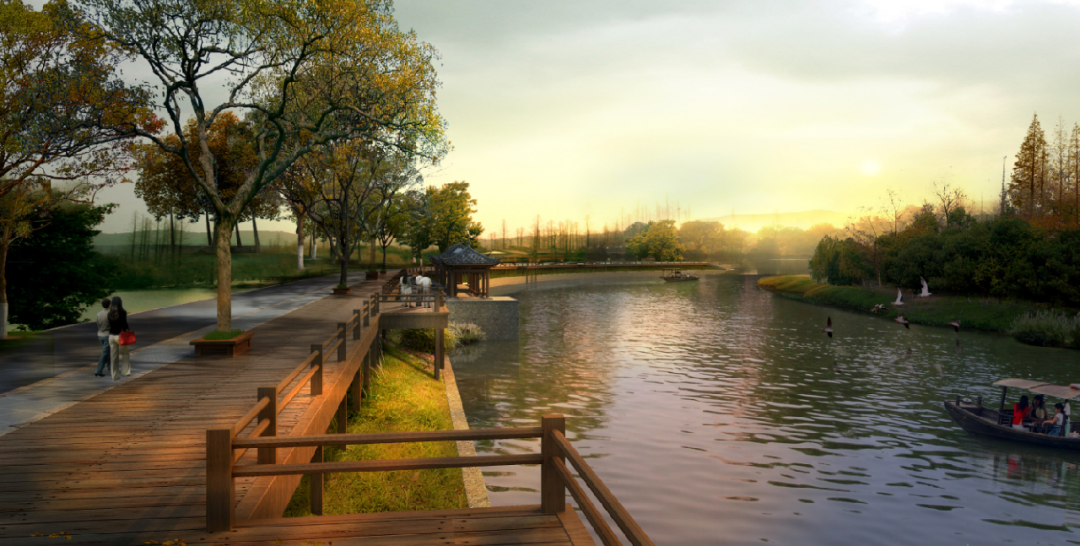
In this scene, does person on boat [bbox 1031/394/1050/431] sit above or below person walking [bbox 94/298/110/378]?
below

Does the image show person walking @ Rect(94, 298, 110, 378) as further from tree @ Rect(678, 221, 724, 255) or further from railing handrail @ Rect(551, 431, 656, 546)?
tree @ Rect(678, 221, 724, 255)

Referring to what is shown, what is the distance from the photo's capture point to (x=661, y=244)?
160 metres

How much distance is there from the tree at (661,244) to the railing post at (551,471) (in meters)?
156

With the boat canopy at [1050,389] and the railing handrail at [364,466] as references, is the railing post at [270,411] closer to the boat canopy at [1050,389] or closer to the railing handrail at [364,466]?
the railing handrail at [364,466]

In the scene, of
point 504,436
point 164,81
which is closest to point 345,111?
point 164,81

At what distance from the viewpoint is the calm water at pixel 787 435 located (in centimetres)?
1455

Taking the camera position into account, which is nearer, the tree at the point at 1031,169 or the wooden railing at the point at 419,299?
the wooden railing at the point at 419,299

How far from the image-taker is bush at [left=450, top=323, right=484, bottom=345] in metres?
37.5

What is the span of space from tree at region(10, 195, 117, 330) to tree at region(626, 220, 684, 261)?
13958 centimetres

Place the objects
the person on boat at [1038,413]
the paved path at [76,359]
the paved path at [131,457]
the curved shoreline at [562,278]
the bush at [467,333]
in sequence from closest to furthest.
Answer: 1. the paved path at [131,457]
2. the paved path at [76,359]
3. the person on boat at [1038,413]
4. the bush at [467,333]
5. the curved shoreline at [562,278]

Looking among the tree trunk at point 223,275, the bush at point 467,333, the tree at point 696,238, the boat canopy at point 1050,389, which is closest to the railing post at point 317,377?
the tree trunk at point 223,275

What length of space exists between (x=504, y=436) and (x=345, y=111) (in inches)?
845

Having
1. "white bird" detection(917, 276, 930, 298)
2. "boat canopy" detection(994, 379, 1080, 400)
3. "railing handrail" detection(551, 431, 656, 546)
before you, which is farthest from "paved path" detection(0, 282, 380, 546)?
"white bird" detection(917, 276, 930, 298)

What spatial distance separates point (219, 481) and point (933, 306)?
62.6 m
